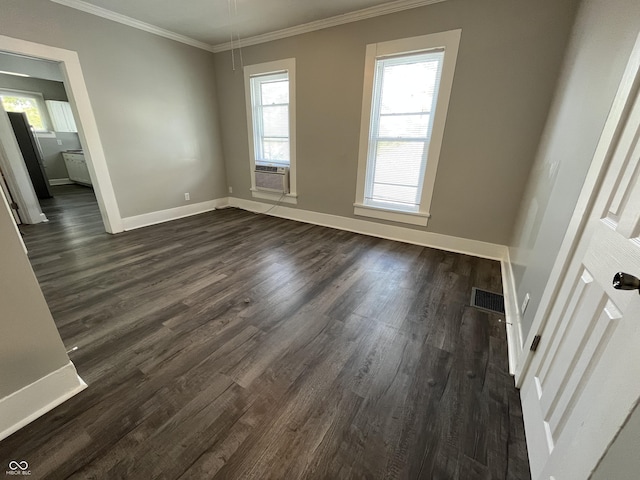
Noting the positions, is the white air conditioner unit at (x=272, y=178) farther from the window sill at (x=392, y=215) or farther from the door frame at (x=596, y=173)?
the door frame at (x=596, y=173)

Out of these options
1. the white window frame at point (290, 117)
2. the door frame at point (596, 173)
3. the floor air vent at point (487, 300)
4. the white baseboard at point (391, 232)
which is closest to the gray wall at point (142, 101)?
the white window frame at point (290, 117)

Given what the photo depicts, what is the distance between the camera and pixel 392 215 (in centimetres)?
339

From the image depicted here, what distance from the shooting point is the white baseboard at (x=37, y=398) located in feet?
3.66

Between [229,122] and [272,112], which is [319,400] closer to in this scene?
[272,112]

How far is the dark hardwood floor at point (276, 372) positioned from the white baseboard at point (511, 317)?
55mm

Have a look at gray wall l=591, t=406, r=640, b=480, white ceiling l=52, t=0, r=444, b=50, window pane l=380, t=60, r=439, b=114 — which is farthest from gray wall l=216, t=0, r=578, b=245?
gray wall l=591, t=406, r=640, b=480

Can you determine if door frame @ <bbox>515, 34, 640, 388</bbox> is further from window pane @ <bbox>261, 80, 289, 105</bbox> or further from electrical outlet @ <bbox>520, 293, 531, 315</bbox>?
window pane @ <bbox>261, 80, 289, 105</bbox>

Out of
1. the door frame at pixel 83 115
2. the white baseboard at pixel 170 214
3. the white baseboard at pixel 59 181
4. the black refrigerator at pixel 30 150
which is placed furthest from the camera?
the white baseboard at pixel 59 181

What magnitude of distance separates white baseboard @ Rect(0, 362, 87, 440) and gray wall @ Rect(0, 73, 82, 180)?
727cm

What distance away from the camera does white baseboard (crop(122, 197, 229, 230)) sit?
3713 mm

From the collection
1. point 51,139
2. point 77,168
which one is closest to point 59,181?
point 77,168

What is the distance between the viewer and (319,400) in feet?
4.26

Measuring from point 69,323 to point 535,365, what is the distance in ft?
9.47

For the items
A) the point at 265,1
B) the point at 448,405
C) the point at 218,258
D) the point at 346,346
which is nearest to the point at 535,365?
the point at 448,405
